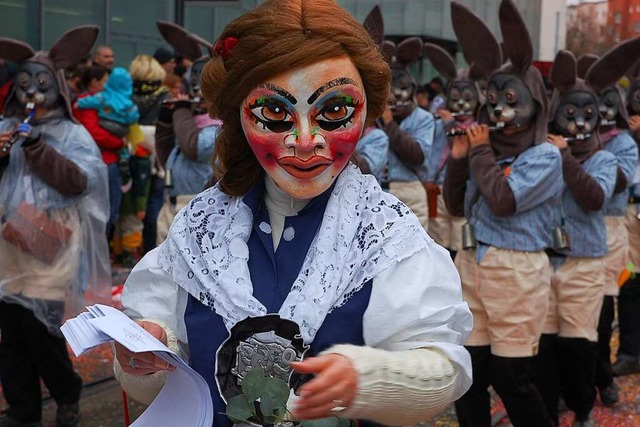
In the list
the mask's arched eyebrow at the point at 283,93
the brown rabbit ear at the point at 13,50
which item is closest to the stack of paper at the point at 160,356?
the mask's arched eyebrow at the point at 283,93

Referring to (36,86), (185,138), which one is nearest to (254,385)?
(36,86)

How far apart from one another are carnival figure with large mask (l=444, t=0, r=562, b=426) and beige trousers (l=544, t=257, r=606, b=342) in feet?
1.34

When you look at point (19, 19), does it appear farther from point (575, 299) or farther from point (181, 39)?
point (575, 299)

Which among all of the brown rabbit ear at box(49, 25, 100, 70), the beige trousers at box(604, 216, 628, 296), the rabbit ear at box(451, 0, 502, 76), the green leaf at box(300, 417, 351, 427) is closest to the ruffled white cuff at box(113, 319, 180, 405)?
the green leaf at box(300, 417, 351, 427)

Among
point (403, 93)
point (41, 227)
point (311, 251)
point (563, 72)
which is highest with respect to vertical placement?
point (563, 72)

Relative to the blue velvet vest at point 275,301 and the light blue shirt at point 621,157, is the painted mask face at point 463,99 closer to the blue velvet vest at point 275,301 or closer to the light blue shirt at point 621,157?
the light blue shirt at point 621,157

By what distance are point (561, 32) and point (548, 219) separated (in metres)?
21.6

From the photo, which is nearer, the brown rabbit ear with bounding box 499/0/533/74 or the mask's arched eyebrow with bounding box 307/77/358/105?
the mask's arched eyebrow with bounding box 307/77/358/105

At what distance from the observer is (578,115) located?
201 inches

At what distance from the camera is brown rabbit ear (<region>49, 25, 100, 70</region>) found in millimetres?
5000

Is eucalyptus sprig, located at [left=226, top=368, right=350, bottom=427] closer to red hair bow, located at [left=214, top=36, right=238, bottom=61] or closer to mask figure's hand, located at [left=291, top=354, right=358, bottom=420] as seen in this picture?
mask figure's hand, located at [left=291, top=354, right=358, bottom=420]

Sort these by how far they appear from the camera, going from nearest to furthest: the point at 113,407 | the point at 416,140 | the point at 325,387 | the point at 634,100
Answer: the point at 325,387, the point at 113,407, the point at 634,100, the point at 416,140

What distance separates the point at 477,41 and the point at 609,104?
1.58 m

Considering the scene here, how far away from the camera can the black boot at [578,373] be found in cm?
488
